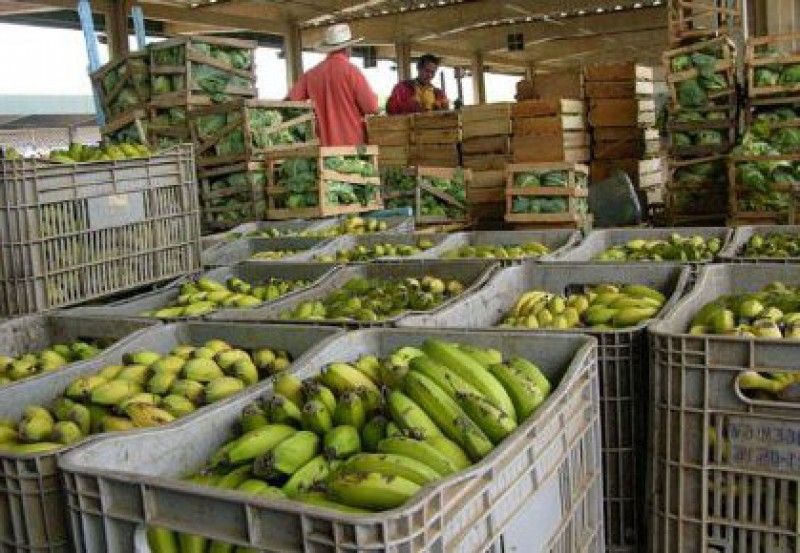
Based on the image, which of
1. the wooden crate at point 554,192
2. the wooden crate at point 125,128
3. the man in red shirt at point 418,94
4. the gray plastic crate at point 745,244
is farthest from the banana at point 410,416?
the man in red shirt at point 418,94

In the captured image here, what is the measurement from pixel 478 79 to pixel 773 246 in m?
23.0

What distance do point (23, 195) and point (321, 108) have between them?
5.37m

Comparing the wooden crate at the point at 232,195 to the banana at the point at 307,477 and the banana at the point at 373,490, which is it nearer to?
the banana at the point at 307,477

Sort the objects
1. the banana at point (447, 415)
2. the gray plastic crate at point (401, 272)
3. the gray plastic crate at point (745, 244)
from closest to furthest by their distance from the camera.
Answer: the banana at point (447, 415) → the gray plastic crate at point (745, 244) → the gray plastic crate at point (401, 272)

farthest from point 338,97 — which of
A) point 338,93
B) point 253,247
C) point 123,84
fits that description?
point 253,247

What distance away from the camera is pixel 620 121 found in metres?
10.6

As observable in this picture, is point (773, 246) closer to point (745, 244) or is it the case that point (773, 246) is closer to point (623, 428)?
point (745, 244)

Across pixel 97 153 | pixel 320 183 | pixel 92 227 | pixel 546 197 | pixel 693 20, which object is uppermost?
pixel 693 20

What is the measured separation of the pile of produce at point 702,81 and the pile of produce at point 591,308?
20.4 ft

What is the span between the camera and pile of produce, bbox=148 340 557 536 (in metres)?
1.59

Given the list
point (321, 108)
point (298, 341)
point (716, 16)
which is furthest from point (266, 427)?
point (716, 16)

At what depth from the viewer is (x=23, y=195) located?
11.2 ft

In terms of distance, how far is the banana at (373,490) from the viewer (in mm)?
1517

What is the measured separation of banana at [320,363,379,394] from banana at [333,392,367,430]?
10 centimetres
